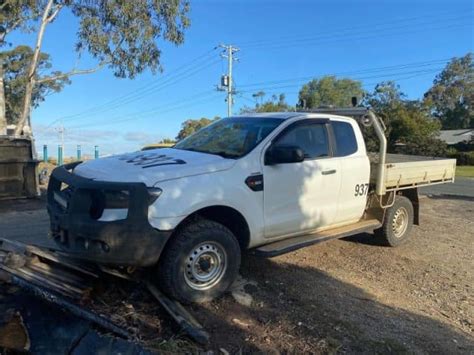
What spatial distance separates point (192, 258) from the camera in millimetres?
4574

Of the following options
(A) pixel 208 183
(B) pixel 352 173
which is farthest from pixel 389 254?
(A) pixel 208 183

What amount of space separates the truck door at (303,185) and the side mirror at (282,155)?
8 cm

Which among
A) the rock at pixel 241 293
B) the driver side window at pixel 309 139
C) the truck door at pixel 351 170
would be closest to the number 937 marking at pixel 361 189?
the truck door at pixel 351 170

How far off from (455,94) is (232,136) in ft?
250

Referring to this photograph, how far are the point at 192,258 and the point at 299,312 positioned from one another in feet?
4.00

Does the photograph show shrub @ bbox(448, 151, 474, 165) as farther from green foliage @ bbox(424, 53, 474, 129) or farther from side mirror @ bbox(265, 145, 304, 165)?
side mirror @ bbox(265, 145, 304, 165)

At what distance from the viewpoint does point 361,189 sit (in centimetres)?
645

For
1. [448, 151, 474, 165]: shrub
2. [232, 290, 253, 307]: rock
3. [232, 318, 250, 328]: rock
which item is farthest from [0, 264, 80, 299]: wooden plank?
[448, 151, 474, 165]: shrub

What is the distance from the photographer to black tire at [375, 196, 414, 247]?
7.27 m

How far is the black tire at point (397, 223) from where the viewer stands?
727 centimetres

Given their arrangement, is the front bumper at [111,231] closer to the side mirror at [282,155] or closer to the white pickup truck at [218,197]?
the white pickup truck at [218,197]

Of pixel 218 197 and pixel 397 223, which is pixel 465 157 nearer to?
pixel 397 223

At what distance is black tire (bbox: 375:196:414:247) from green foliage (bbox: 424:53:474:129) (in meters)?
69.4

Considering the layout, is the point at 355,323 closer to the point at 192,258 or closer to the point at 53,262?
the point at 192,258
